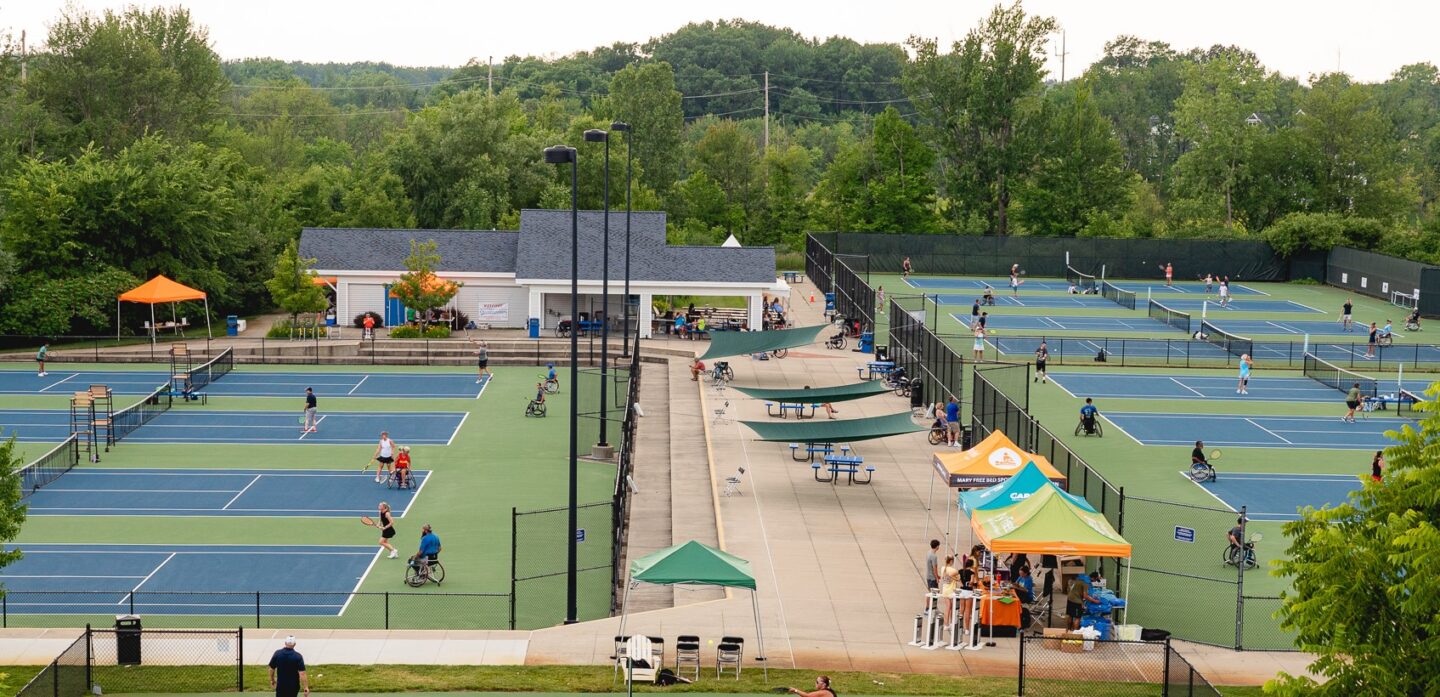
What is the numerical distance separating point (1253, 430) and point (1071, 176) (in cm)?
6381

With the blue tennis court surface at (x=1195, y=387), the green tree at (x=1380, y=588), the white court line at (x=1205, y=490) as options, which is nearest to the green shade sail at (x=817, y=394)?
the white court line at (x=1205, y=490)

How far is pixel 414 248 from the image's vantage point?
62094 millimetres

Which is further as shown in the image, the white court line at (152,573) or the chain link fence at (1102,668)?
the white court line at (152,573)

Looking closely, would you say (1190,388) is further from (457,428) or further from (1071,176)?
(1071,176)

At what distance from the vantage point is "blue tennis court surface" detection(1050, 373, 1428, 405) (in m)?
51.9

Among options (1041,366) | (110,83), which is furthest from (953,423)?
(110,83)

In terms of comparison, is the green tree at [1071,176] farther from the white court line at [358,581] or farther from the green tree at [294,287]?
the white court line at [358,581]

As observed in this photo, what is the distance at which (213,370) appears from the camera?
2119 inches

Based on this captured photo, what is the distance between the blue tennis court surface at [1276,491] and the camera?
35.2 m

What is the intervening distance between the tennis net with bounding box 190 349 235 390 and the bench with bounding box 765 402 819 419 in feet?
62.6

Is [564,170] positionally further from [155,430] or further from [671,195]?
[155,430]

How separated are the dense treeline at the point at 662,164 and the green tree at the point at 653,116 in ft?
0.47

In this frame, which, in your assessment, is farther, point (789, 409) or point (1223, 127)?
point (1223, 127)

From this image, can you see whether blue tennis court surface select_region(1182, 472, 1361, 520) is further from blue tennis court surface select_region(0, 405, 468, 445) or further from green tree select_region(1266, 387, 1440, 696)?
blue tennis court surface select_region(0, 405, 468, 445)
